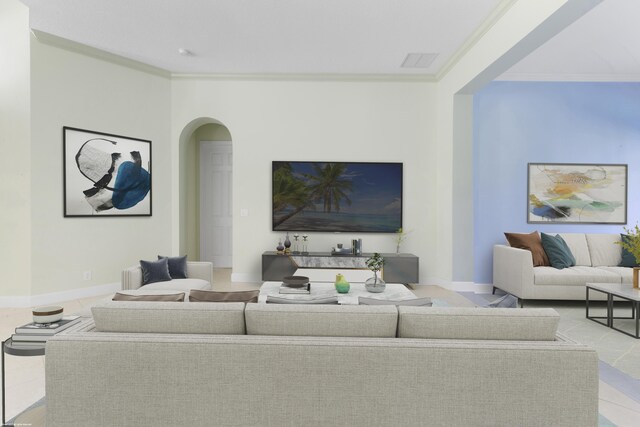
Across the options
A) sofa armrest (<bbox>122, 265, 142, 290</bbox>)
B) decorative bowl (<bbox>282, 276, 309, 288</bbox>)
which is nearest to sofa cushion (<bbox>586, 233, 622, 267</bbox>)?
decorative bowl (<bbox>282, 276, 309, 288</bbox>)

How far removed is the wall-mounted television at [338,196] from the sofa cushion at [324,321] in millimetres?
4092

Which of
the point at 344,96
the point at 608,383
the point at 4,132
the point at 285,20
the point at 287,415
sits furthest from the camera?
the point at 344,96

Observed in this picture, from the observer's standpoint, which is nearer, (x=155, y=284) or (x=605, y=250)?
(x=155, y=284)

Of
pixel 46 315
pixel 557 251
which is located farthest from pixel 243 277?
pixel 557 251

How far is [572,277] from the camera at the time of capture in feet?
15.5

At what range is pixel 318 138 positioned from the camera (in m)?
6.00

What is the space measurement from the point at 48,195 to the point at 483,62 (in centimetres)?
549

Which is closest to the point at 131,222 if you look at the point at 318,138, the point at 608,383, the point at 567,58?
the point at 318,138

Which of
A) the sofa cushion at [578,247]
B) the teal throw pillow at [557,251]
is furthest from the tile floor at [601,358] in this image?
the sofa cushion at [578,247]

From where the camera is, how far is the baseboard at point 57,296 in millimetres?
4574

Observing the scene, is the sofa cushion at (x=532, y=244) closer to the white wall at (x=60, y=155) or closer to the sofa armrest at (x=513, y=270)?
the sofa armrest at (x=513, y=270)

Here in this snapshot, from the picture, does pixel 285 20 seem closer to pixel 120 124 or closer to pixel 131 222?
pixel 120 124

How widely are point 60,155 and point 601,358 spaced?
6203 millimetres

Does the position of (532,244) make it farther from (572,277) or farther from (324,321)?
(324,321)
